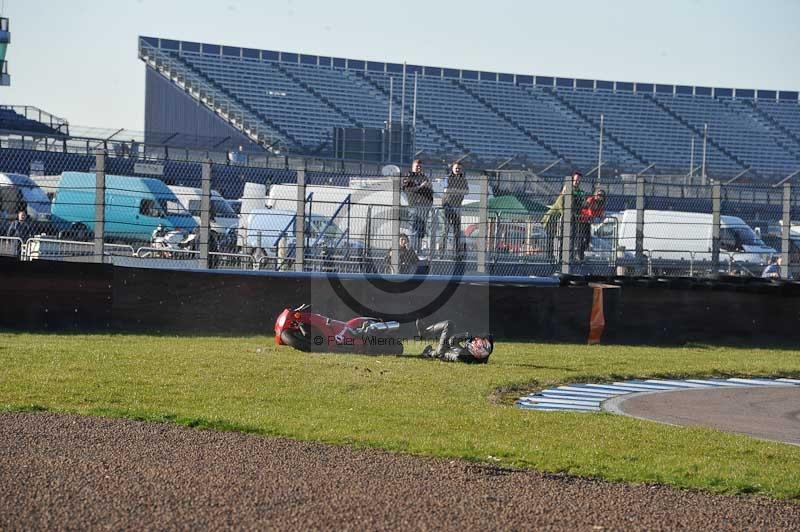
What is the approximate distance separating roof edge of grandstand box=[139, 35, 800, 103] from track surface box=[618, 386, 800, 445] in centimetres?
5292

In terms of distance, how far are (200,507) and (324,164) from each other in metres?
36.2

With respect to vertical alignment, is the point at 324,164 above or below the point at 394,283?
above

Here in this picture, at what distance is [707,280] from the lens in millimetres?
15812

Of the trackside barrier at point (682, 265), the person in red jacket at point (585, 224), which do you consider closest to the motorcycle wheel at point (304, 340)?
the person in red jacket at point (585, 224)

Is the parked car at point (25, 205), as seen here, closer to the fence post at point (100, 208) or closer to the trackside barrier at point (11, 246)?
the trackside barrier at point (11, 246)

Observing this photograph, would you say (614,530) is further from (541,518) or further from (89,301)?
(89,301)

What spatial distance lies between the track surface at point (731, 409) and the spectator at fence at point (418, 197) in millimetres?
5531

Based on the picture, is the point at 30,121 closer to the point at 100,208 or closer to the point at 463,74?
the point at 463,74

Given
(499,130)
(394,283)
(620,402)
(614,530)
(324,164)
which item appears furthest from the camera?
(499,130)

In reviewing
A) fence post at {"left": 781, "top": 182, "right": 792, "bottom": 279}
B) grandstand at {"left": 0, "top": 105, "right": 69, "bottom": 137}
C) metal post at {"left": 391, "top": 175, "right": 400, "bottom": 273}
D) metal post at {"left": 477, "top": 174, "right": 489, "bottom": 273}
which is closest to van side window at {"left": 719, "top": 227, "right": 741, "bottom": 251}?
fence post at {"left": 781, "top": 182, "right": 792, "bottom": 279}

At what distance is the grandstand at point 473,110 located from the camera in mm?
59500

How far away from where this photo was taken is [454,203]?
52.9ft

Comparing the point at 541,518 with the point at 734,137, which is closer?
the point at 541,518

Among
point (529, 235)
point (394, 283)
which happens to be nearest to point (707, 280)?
point (529, 235)
